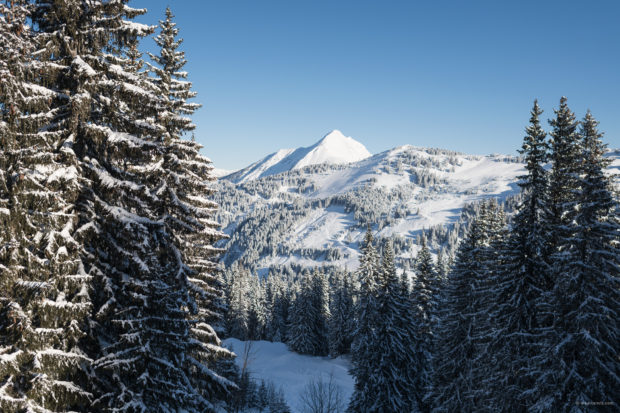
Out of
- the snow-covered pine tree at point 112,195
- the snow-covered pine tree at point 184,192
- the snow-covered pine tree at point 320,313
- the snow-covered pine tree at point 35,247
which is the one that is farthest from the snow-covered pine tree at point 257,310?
the snow-covered pine tree at point 35,247

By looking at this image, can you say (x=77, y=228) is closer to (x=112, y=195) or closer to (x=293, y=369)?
(x=112, y=195)

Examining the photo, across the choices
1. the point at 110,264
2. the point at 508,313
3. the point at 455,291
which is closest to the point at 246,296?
the point at 455,291

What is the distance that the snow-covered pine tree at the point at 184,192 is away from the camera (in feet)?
45.5

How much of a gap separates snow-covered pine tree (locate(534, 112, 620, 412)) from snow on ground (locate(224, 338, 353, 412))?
31.2 meters

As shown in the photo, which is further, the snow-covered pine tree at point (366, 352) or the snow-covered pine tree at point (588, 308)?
the snow-covered pine tree at point (366, 352)

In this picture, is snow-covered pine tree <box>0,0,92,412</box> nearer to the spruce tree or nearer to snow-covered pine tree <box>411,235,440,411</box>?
the spruce tree

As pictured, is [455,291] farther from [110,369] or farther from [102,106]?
[102,106]

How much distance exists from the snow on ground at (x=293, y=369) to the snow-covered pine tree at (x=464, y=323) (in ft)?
63.5

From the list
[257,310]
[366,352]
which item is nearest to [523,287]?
[366,352]

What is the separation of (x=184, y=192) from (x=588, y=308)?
1722 cm

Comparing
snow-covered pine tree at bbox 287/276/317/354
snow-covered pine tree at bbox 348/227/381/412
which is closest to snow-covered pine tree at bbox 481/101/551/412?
snow-covered pine tree at bbox 348/227/381/412

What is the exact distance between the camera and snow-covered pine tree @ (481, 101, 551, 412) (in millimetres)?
17469

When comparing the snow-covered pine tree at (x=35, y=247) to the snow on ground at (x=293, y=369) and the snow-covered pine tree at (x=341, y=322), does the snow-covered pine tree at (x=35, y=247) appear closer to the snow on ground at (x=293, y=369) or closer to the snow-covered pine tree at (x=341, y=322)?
the snow on ground at (x=293, y=369)

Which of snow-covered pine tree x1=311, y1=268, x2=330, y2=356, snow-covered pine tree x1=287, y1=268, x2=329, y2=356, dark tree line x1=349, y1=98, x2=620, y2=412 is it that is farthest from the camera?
snow-covered pine tree x1=311, y1=268, x2=330, y2=356
